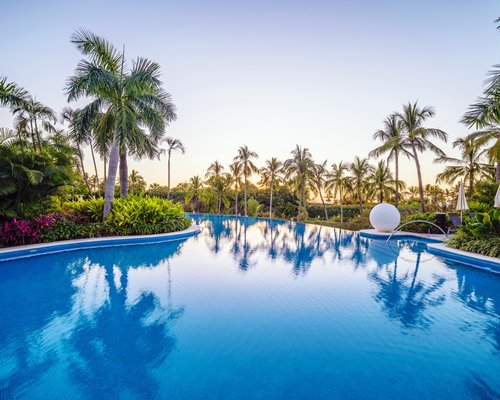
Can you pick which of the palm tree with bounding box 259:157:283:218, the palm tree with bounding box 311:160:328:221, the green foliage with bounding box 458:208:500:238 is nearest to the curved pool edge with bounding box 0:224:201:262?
the green foliage with bounding box 458:208:500:238

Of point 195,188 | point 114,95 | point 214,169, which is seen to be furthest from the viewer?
point 195,188

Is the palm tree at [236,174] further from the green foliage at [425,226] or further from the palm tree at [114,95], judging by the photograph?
the green foliage at [425,226]

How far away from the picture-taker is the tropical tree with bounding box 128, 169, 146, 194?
37287 millimetres

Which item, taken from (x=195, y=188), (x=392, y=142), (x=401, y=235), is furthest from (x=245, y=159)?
(x=401, y=235)

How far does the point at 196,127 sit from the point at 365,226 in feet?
48.4

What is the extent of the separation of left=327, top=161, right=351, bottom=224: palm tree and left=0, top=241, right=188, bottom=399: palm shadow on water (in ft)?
84.6

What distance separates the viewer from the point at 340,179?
2869cm

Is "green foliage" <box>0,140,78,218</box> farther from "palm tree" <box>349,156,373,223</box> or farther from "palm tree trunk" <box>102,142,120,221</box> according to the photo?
"palm tree" <box>349,156,373,223</box>

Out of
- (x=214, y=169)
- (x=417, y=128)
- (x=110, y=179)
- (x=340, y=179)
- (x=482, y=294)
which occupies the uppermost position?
(x=417, y=128)

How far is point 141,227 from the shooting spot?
11.5 m

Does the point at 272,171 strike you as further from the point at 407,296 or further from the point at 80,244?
the point at 407,296

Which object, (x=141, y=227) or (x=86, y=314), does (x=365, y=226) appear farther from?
(x=86, y=314)

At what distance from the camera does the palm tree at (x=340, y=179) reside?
93.1 ft

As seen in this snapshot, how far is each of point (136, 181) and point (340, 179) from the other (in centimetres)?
3292
